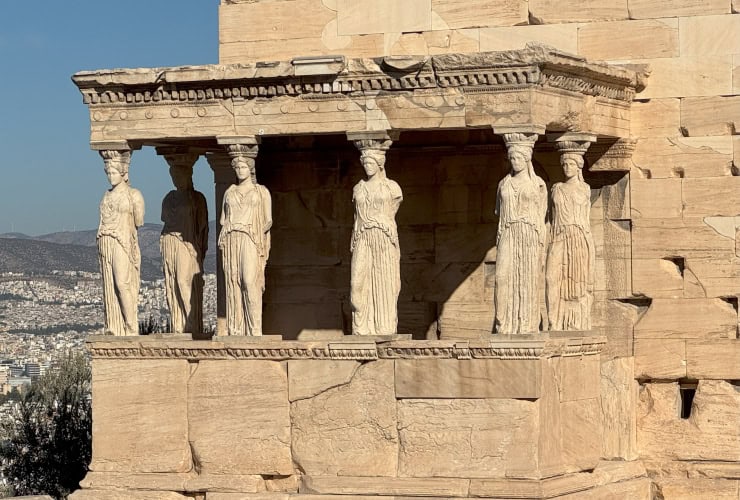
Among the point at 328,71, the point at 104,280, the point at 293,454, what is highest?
the point at 328,71

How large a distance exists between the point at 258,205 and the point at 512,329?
8.57ft

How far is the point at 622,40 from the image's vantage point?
2327 cm

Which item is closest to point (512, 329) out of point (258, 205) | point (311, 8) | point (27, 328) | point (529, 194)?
point (529, 194)

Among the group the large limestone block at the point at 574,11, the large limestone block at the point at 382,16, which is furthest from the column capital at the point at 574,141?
the large limestone block at the point at 382,16

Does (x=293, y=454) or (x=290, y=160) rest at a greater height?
(x=290, y=160)

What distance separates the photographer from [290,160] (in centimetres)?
2473

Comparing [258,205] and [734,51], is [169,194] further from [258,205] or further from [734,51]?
[734,51]

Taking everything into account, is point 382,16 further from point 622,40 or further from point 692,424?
point 692,424

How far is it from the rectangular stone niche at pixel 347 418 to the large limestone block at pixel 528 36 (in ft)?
9.03

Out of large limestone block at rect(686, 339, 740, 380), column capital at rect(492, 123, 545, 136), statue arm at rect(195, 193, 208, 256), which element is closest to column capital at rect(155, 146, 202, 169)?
statue arm at rect(195, 193, 208, 256)

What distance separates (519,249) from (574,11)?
9.15 ft

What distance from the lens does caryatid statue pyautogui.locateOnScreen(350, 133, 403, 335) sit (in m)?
22.1

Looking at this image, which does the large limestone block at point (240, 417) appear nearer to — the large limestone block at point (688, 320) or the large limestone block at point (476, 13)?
the large limestone block at point (688, 320)

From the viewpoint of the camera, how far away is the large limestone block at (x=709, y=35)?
75.6 feet
